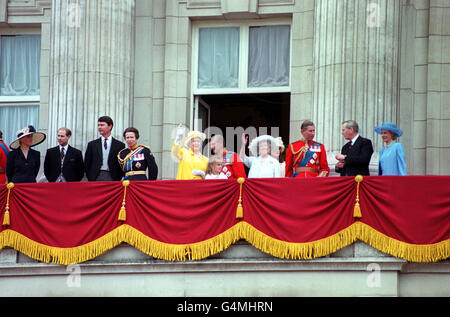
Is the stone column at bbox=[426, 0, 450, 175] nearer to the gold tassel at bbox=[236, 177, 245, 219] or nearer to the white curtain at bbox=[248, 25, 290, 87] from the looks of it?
the white curtain at bbox=[248, 25, 290, 87]

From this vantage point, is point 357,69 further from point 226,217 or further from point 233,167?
point 226,217

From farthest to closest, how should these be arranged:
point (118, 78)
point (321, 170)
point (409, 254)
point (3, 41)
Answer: point (3, 41) < point (118, 78) < point (321, 170) < point (409, 254)

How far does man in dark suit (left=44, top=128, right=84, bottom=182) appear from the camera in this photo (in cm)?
2014

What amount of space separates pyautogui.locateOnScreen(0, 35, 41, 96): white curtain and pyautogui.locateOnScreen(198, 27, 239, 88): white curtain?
354 cm

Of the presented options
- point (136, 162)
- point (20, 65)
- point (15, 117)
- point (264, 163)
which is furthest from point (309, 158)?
point (20, 65)

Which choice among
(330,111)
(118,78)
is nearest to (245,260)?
(330,111)

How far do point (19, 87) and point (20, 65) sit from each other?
472mm

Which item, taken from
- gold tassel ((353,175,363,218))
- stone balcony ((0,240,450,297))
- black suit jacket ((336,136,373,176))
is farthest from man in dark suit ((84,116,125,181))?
gold tassel ((353,175,363,218))

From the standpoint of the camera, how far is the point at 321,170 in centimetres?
1933

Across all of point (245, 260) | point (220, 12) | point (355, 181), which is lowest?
point (245, 260)

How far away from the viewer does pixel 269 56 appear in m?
23.3

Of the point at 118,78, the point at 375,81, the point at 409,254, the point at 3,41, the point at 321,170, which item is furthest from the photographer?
the point at 3,41

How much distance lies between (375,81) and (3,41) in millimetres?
8381

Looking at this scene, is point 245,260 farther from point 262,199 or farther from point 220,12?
point 220,12
